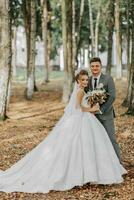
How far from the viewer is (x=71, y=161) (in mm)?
8273

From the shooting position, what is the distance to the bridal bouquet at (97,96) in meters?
8.55

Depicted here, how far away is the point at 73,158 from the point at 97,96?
115cm

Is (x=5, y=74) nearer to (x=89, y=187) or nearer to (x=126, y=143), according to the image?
(x=126, y=143)

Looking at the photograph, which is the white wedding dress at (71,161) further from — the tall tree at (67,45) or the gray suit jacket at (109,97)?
the tall tree at (67,45)

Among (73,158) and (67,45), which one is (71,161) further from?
(67,45)

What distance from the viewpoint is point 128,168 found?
984 centimetres

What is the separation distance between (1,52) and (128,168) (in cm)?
793

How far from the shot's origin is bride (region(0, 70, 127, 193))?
8.20 meters

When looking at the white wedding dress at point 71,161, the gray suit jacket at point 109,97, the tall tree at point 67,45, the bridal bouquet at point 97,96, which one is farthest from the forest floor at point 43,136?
the bridal bouquet at point 97,96

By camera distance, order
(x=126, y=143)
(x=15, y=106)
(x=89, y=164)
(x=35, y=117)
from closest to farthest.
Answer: (x=89, y=164)
(x=126, y=143)
(x=35, y=117)
(x=15, y=106)

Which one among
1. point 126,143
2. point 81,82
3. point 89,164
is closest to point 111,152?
point 89,164

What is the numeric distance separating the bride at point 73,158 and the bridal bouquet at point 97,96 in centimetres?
9

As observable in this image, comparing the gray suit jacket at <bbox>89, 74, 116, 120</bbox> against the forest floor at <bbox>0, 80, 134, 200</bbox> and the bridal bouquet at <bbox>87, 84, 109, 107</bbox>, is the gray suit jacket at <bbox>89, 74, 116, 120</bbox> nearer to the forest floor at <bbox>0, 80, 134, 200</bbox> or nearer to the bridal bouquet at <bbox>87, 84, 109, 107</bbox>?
the bridal bouquet at <bbox>87, 84, 109, 107</bbox>

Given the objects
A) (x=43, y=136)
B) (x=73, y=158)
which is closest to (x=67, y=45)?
(x=43, y=136)
